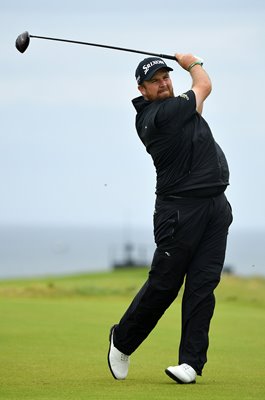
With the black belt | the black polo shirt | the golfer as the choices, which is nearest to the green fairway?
the golfer

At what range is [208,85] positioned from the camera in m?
8.14

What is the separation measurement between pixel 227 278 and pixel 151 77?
13.0 meters

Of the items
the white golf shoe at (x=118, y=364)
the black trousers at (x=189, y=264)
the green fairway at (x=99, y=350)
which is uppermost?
the black trousers at (x=189, y=264)

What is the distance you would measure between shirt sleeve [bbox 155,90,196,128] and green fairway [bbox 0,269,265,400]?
1742 mm

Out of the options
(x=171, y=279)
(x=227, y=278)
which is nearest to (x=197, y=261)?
(x=171, y=279)

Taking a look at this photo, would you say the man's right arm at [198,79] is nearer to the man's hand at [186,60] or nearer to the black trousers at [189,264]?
the man's hand at [186,60]

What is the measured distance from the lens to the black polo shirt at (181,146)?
8023mm

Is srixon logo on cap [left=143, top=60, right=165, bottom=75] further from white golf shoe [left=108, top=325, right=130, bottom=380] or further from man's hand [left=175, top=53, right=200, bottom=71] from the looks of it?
white golf shoe [left=108, top=325, right=130, bottom=380]

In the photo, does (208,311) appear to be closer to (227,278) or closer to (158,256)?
(158,256)

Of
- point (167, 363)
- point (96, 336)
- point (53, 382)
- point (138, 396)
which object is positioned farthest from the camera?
point (96, 336)

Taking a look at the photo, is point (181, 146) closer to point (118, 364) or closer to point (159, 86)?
point (159, 86)

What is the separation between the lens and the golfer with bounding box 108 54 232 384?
26.5 feet

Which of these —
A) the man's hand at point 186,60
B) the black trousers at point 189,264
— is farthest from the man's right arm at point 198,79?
the black trousers at point 189,264

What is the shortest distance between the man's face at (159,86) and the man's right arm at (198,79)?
16 centimetres
